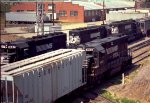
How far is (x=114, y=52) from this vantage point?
3188 cm

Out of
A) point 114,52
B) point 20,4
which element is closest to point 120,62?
point 114,52

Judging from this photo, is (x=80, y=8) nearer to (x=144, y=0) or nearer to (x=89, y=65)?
(x=144, y=0)

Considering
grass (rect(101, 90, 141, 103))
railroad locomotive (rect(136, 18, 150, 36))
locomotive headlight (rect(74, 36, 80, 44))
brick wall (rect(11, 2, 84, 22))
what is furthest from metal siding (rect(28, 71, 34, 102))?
brick wall (rect(11, 2, 84, 22))

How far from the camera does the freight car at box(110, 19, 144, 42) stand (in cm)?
5069

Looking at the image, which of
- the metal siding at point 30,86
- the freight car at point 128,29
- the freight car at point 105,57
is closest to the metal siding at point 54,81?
the metal siding at point 30,86

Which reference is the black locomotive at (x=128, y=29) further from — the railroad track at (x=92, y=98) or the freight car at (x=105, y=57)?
the railroad track at (x=92, y=98)

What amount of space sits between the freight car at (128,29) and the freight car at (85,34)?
7.60 ft

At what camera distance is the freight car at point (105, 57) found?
26719 millimetres

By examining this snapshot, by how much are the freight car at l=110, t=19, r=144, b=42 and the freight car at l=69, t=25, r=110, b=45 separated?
232 centimetres

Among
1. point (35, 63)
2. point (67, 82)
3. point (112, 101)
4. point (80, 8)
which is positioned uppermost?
point (80, 8)

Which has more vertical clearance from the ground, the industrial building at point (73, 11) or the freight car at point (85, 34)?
the industrial building at point (73, 11)

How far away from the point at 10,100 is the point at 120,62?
1836cm

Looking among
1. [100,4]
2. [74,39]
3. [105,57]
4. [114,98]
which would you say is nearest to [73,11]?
[100,4]

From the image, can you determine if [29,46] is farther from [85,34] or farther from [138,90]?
[85,34]
